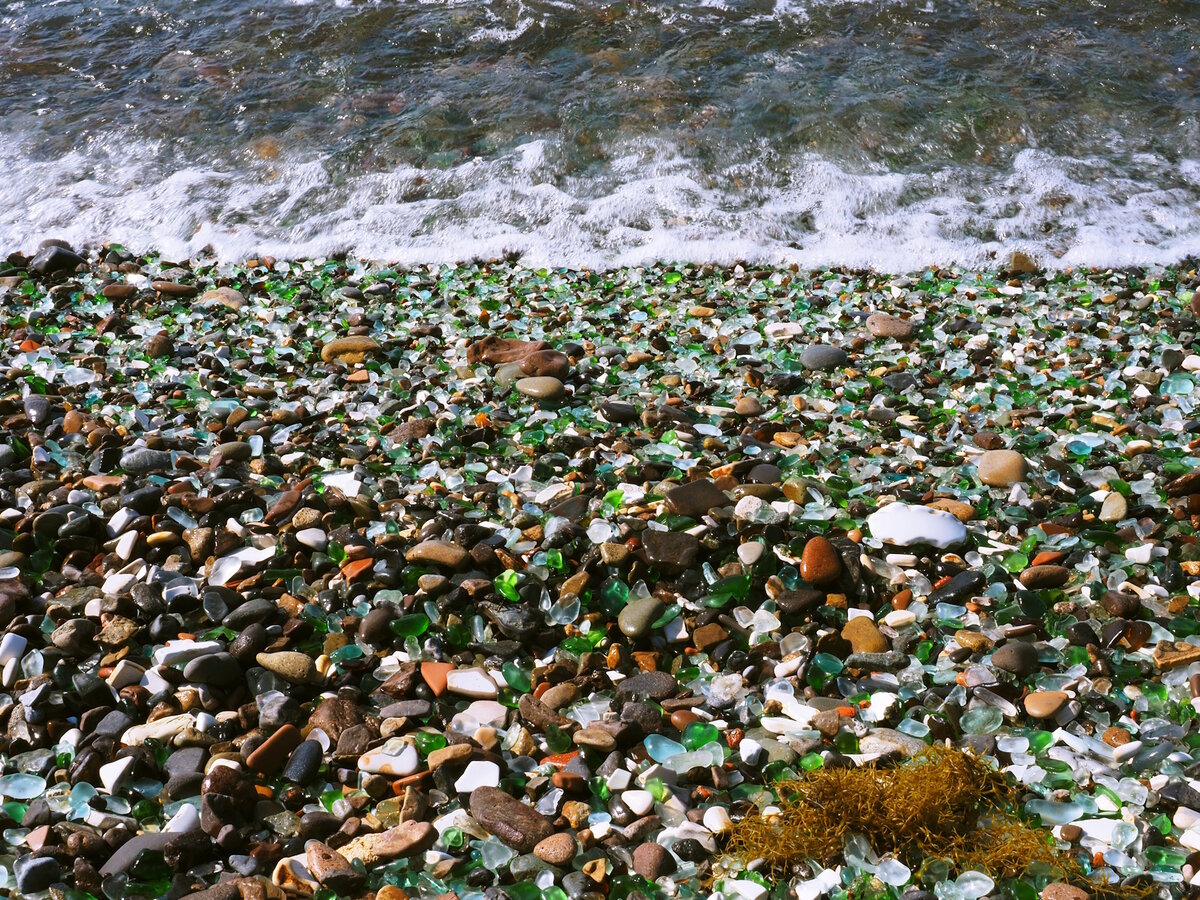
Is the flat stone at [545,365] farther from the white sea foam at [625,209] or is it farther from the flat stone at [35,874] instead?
the flat stone at [35,874]

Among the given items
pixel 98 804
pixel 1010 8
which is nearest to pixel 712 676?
pixel 98 804

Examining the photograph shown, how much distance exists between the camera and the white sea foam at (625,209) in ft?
18.2

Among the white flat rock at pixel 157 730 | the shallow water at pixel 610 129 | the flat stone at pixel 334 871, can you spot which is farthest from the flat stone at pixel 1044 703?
the shallow water at pixel 610 129

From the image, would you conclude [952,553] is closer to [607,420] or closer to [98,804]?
[607,420]

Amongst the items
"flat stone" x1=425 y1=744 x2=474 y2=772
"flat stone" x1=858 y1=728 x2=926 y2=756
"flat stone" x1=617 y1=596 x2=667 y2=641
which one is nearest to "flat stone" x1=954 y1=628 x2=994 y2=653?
"flat stone" x1=858 y1=728 x2=926 y2=756

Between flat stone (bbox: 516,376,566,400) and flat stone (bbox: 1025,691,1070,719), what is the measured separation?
2133 mm

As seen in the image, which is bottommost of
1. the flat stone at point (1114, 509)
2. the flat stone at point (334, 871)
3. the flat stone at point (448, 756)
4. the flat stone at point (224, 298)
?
the flat stone at point (1114, 509)

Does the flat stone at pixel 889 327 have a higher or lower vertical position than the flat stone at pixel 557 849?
lower

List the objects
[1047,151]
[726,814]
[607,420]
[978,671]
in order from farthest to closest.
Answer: [1047,151] → [607,420] → [978,671] → [726,814]

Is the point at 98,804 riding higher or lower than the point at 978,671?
higher

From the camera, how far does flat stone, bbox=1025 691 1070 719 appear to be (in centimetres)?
244

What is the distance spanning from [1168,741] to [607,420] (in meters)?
2.16

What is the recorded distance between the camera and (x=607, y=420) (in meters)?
3.77

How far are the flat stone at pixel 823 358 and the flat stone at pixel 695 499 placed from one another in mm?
1248
